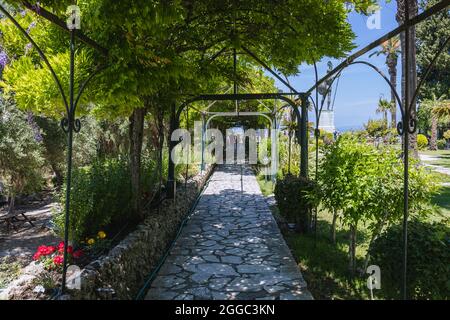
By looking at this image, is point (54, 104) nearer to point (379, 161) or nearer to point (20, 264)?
point (20, 264)

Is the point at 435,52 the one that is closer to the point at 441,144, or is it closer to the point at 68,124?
the point at 441,144

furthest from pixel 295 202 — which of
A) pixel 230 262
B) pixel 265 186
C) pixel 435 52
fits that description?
pixel 435 52

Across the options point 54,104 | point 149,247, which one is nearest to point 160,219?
point 149,247

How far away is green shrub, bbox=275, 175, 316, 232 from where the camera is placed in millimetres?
6289

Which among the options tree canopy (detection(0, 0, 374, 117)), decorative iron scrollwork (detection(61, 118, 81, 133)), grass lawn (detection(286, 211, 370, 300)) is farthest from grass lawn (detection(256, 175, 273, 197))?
decorative iron scrollwork (detection(61, 118, 81, 133))

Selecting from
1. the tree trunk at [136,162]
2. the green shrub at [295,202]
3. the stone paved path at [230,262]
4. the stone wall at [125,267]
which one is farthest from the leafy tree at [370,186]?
the tree trunk at [136,162]

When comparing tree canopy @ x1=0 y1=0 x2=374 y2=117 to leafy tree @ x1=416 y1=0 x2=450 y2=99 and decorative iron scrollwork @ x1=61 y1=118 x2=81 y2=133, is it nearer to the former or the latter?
decorative iron scrollwork @ x1=61 y1=118 x2=81 y2=133

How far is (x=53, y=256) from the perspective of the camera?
3363 mm

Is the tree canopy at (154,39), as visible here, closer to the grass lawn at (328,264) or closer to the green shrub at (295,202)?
the green shrub at (295,202)

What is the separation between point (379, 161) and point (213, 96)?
4.09 m

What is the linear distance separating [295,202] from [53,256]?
4.26 m
